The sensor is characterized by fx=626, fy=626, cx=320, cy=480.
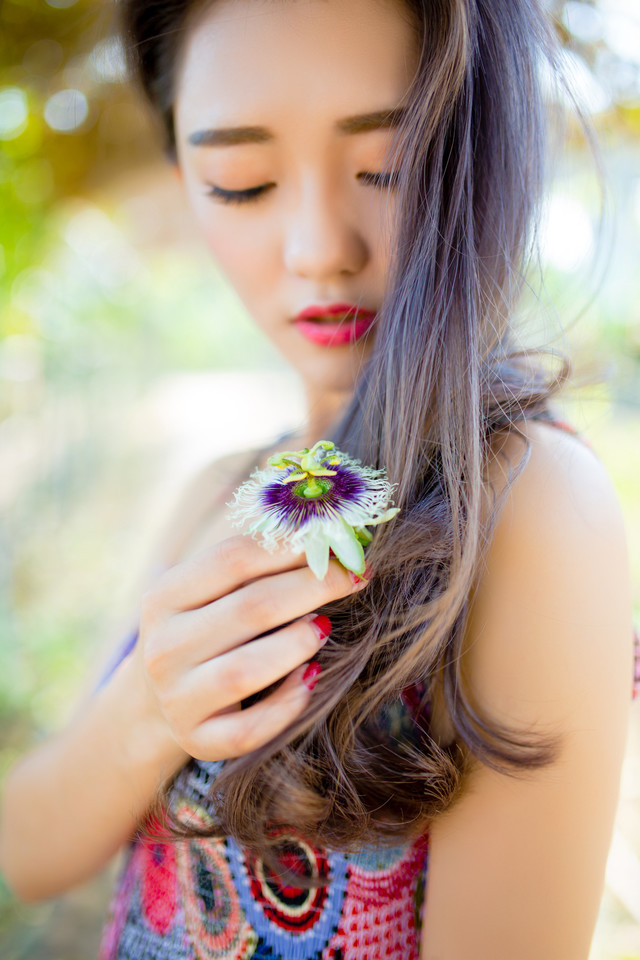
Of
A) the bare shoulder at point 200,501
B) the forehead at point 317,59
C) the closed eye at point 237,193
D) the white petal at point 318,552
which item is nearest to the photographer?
the white petal at point 318,552

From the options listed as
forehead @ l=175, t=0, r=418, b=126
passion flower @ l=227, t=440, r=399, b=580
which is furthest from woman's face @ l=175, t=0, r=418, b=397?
passion flower @ l=227, t=440, r=399, b=580

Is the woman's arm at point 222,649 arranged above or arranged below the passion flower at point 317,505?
below

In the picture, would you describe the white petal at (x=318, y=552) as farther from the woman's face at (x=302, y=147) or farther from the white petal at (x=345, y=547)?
the woman's face at (x=302, y=147)

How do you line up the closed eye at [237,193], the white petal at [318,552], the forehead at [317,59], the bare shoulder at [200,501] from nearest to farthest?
the white petal at [318,552] → the forehead at [317,59] → the closed eye at [237,193] → the bare shoulder at [200,501]

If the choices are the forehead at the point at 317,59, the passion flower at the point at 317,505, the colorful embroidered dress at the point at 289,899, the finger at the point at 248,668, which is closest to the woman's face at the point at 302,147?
the forehead at the point at 317,59

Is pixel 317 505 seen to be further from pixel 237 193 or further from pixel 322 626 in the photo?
pixel 237 193

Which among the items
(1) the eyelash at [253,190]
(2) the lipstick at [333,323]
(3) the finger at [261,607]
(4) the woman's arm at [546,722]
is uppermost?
(1) the eyelash at [253,190]
